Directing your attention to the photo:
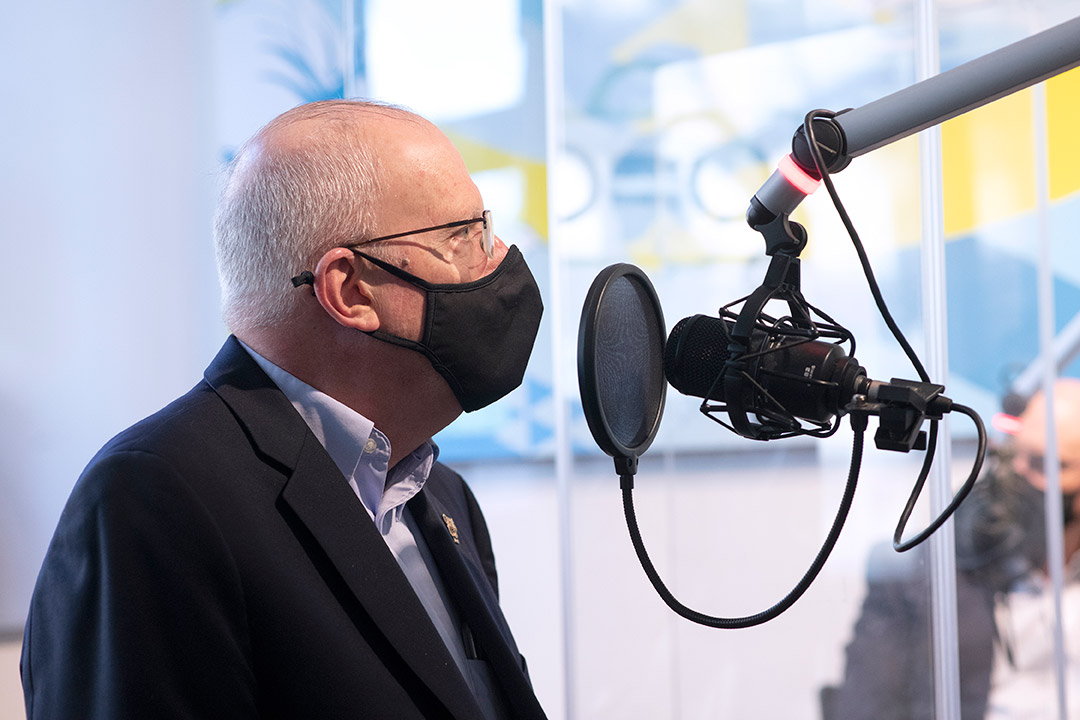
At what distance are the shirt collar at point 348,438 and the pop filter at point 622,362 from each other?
0.39m

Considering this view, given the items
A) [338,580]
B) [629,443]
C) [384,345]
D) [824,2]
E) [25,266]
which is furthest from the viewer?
[25,266]

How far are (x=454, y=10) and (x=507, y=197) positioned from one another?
1.95 feet

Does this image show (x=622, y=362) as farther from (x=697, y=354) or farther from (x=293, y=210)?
(x=293, y=210)

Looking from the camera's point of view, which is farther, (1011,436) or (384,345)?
(1011,436)

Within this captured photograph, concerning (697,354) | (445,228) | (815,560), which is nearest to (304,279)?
(445,228)

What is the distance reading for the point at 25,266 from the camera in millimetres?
2586

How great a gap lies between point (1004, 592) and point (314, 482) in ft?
6.07

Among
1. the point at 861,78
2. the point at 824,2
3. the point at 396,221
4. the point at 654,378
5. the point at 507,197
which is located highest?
the point at 824,2

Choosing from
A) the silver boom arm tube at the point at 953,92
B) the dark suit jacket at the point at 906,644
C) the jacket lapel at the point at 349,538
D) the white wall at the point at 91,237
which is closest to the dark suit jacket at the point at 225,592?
the jacket lapel at the point at 349,538

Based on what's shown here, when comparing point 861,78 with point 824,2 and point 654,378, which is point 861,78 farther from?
point 654,378

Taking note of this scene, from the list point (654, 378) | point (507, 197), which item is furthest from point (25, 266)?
point (654, 378)

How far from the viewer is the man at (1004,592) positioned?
2197 mm

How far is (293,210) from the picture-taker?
3.90ft

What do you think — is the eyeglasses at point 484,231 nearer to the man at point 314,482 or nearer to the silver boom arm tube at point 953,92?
the man at point 314,482
